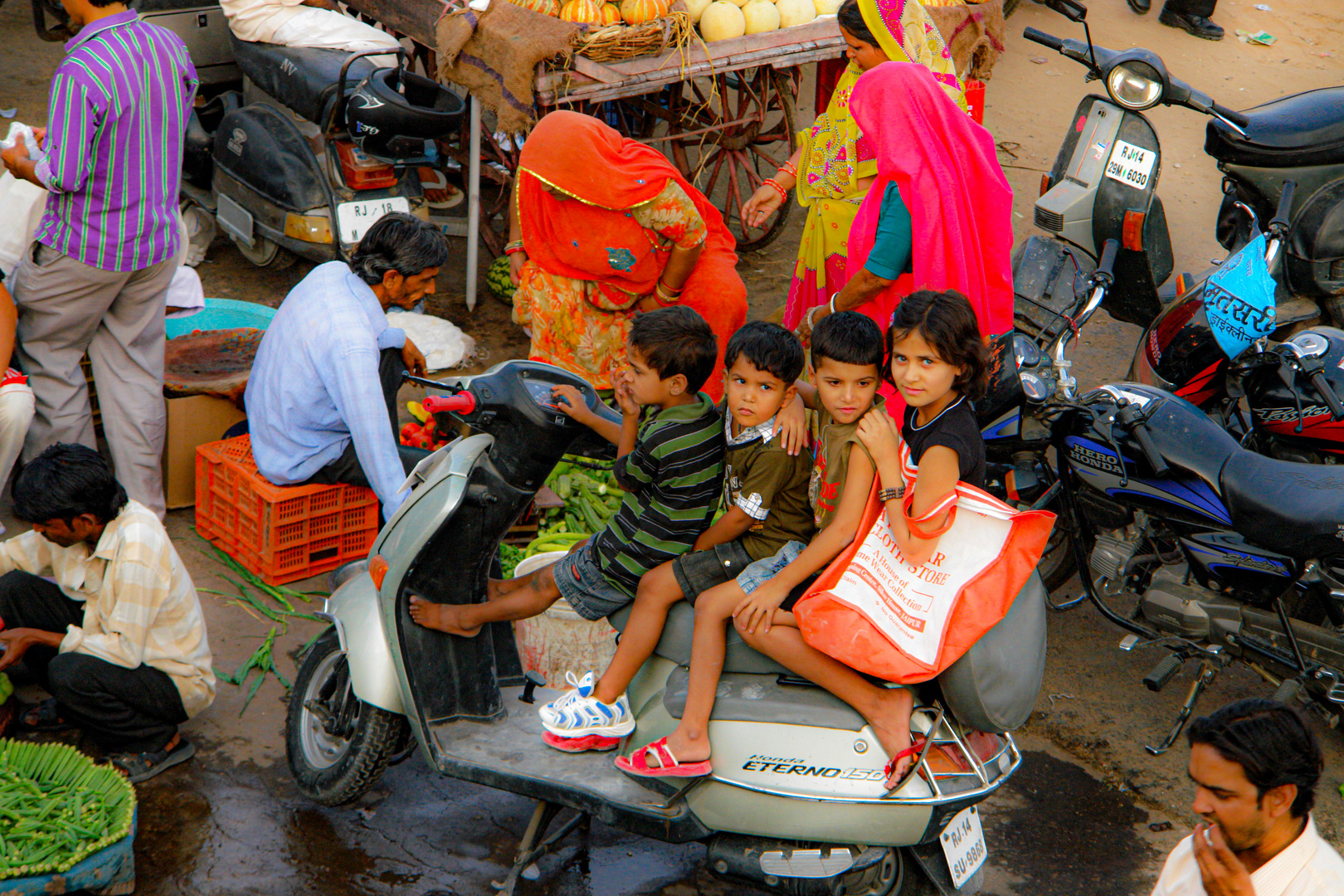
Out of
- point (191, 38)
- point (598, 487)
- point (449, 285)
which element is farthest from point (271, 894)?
point (191, 38)

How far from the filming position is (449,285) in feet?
20.6

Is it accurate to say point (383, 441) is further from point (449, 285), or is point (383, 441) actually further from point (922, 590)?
point (449, 285)

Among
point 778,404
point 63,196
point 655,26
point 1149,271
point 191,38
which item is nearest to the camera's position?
point 778,404

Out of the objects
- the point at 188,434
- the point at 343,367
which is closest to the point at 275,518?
the point at 343,367

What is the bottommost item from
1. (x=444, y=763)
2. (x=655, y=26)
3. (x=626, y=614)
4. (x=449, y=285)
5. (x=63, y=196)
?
(x=449, y=285)

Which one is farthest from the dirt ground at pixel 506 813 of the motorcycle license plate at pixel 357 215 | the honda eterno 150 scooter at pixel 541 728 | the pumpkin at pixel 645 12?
the pumpkin at pixel 645 12

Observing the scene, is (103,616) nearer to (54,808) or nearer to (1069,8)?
(54,808)

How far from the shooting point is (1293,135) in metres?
4.84

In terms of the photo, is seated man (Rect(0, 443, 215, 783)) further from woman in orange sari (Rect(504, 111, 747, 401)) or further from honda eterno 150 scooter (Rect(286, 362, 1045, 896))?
woman in orange sari (Rect(504, 111, 747, 401))

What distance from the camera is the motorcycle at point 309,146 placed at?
5.29m

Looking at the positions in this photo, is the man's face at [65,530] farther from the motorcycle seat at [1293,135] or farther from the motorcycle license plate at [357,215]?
the motorcycle seat at [1293,135]

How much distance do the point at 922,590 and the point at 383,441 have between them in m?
1.97

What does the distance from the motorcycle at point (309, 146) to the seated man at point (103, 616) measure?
2.64 meters

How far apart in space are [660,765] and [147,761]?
153cm
